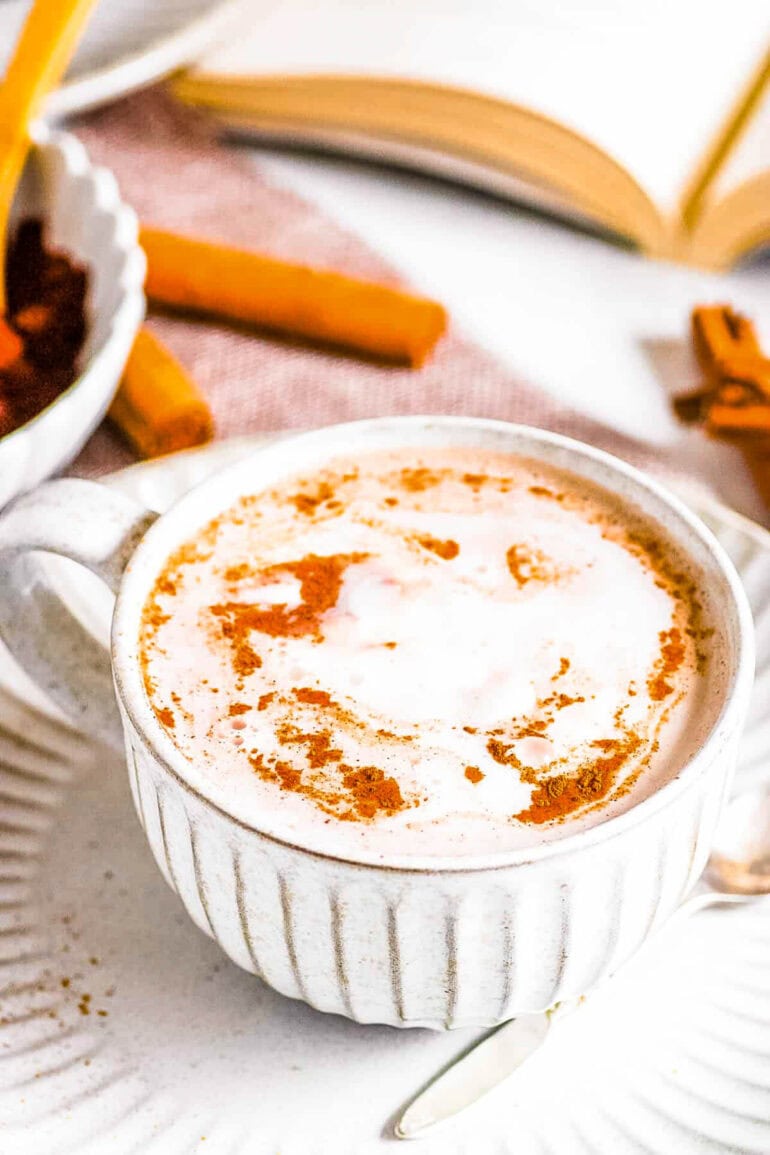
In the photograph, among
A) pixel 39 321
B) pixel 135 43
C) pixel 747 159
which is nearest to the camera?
pixel 39 321

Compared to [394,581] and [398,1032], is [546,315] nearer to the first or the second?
[394,581]

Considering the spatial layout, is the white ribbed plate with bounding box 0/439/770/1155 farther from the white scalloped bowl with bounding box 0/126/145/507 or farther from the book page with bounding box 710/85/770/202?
the book page with bounding box 710/85/770/202

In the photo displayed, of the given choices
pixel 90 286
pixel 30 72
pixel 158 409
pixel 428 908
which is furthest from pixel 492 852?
pixel 30 72

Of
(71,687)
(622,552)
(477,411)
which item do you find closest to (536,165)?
(477,411)

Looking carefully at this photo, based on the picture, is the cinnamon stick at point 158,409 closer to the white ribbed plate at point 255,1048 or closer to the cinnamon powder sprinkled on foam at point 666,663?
the white ribbed plate at point 255,1048

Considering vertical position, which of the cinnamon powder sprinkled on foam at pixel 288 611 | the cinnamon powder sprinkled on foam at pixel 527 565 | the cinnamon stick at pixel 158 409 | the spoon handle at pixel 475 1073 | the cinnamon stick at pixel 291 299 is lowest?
the cinnamon stick at pixel 158 409

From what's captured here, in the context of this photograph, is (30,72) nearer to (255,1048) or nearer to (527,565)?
(527,565)

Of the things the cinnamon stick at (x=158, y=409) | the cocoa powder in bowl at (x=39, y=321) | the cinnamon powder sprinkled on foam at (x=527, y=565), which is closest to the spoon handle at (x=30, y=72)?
the cocoa powder in bowl at (x=39, y=321)
